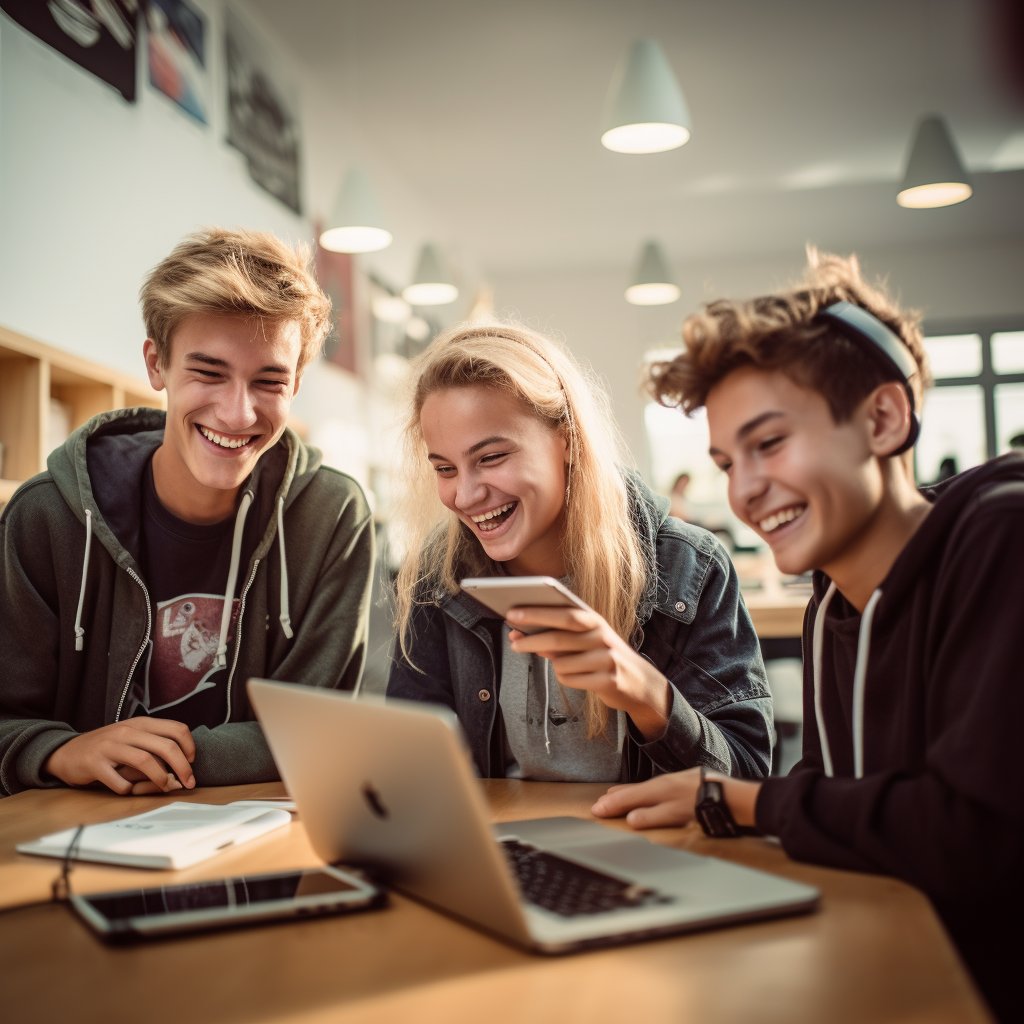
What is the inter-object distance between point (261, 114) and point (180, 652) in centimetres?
335

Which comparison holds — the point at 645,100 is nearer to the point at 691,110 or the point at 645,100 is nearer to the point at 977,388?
the point at 691,110

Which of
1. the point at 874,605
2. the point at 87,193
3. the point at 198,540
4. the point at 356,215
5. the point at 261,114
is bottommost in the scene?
Answer: the point at 874,605

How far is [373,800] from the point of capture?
0.79 meters

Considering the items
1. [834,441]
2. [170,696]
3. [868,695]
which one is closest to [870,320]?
[834,441]

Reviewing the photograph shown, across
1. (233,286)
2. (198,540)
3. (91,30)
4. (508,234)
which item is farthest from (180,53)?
(508,234)

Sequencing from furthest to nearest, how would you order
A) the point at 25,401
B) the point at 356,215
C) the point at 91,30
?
the point at 356,215 < the point at 91,30 < the point at 25,401

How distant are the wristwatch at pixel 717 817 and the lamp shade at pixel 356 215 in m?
3.33

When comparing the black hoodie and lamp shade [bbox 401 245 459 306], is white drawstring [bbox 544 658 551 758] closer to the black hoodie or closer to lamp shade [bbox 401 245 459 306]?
the black hoodie

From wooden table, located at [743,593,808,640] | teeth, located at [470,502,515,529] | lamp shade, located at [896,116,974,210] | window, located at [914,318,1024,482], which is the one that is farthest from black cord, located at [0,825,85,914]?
window, located at [914,318,1024,482]

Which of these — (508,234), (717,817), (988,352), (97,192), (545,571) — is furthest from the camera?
(988,352)

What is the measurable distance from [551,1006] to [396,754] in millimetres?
204

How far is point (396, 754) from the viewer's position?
715mm

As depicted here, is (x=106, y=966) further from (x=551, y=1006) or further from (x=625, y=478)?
(x=625, y=478)

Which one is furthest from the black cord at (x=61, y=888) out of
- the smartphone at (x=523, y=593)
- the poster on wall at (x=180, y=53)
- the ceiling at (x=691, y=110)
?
the ceiling at (x=691, y=110)
